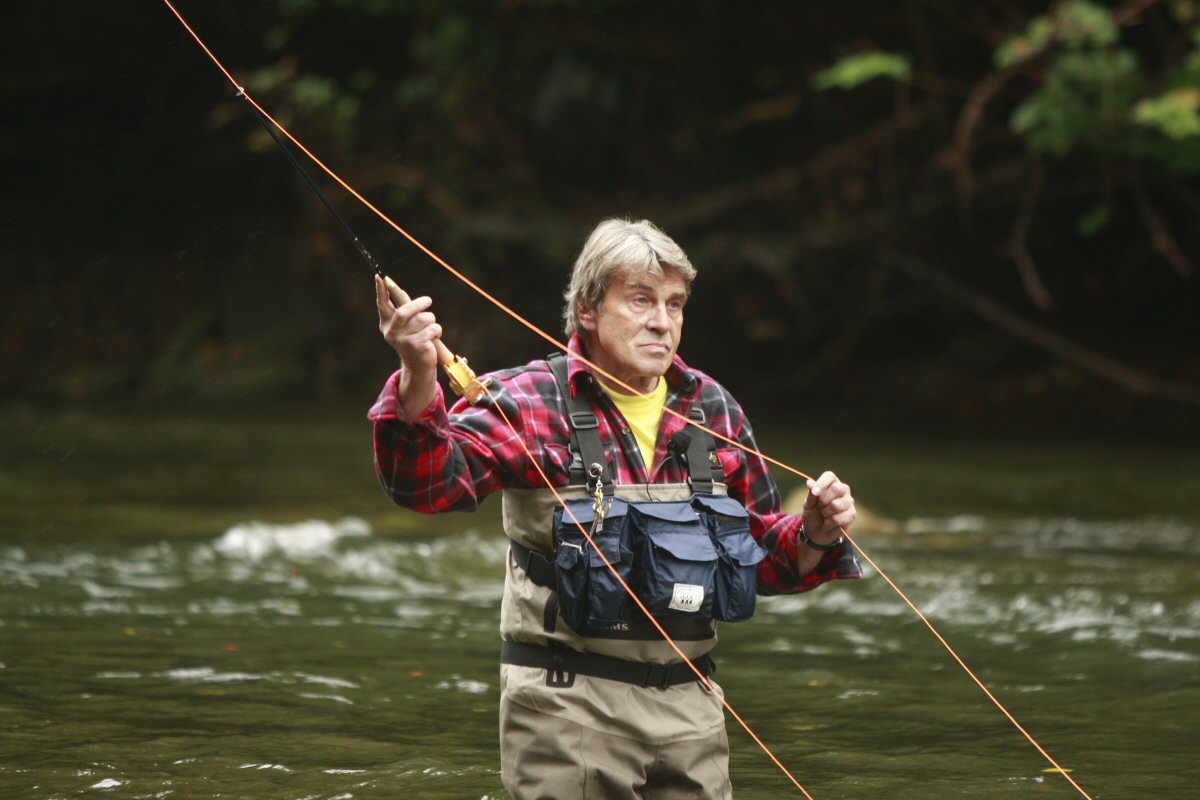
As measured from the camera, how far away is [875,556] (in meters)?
8.13

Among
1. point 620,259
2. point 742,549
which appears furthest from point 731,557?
point 620,259

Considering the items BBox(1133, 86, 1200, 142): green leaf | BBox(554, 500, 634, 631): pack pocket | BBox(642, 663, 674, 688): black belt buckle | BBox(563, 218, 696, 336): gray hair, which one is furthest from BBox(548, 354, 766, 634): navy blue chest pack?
BBox(1133, 86, 1200, 142): green leaf

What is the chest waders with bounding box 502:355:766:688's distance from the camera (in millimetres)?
3014

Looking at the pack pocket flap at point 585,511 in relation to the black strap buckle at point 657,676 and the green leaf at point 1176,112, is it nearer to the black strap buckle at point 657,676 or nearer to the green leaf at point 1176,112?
the black strap buckle at point 657,676

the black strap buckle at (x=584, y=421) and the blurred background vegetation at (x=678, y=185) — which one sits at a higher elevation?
the blurred background vegetation at (x=678, y=185)

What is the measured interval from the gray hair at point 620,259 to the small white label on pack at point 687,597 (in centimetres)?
64

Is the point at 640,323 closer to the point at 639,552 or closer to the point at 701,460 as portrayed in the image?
the point at 701,460

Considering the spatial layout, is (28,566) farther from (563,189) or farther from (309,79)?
(563,189)

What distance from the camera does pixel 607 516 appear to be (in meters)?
3.04

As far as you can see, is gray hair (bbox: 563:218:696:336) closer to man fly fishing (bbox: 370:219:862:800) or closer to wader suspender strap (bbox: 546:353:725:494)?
man fly fishing (bbox: 370:219:862:800)

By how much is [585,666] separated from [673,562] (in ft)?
0.92

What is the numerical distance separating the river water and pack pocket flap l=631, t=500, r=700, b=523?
4.67 ft

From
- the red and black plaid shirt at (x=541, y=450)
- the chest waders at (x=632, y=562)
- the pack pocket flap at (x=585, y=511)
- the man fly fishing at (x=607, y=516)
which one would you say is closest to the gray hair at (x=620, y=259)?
the man fly fishing at (x=607, y=516)

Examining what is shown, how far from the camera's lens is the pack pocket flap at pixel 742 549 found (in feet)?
10.3
